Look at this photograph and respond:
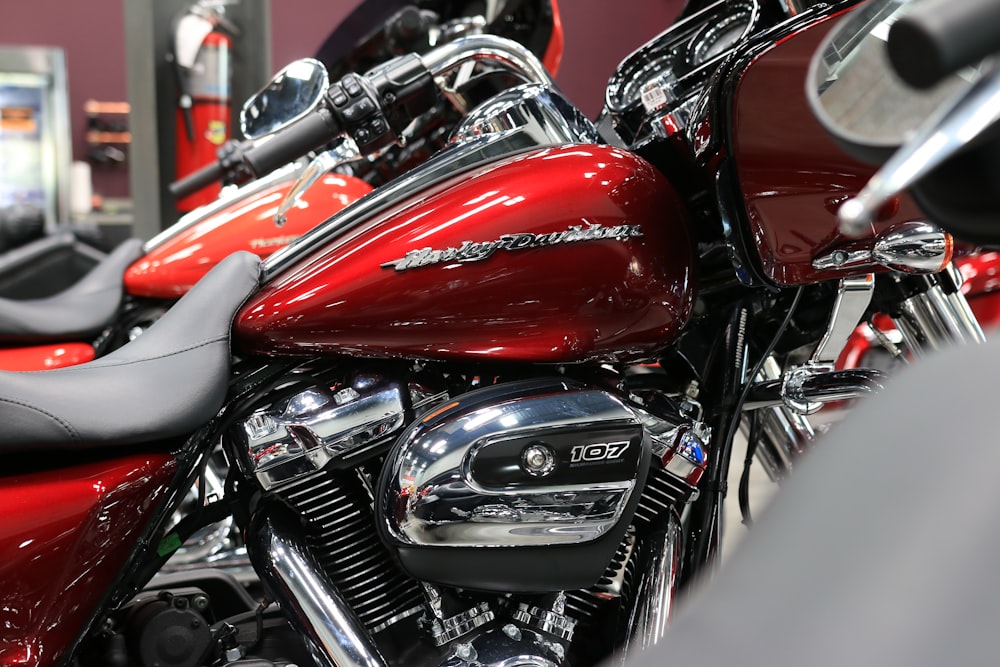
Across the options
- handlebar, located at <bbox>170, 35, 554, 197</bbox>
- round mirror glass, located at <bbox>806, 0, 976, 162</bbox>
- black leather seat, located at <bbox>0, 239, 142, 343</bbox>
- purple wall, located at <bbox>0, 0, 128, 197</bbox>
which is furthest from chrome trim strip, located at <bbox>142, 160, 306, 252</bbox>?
purple wall, located at <bbox>0, 0, 128, 197</bbox>

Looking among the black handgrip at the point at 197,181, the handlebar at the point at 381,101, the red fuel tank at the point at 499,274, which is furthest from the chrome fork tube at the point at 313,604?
the black handgrip at the point at 197,181

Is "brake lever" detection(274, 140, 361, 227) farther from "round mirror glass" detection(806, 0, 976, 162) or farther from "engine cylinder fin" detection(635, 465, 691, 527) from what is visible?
"round mirror glass" detection(806, 0, 976, 162)

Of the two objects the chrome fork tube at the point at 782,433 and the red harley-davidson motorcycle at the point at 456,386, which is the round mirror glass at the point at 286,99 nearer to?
the red harley-davidson motorcycle at the point at 456,386

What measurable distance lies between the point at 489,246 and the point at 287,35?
154 inches

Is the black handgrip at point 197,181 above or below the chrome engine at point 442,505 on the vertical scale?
above

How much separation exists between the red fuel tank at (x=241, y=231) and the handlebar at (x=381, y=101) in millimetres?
949

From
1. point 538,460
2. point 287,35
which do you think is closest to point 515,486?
point 538,460

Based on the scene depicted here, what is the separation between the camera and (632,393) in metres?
1.12

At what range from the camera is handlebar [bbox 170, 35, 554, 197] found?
108cm

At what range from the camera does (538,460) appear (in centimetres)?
95

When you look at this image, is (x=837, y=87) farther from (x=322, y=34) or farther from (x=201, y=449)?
(x=322, y=34)

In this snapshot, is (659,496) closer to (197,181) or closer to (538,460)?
(538,460)

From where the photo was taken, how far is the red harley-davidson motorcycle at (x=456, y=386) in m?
0.93

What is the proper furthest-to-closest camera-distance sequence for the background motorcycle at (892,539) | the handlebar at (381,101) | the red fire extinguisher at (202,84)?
the red fire extinguisher at (202,84)
the handlebar at (381,101)
the background motorcycle at (892,539)
